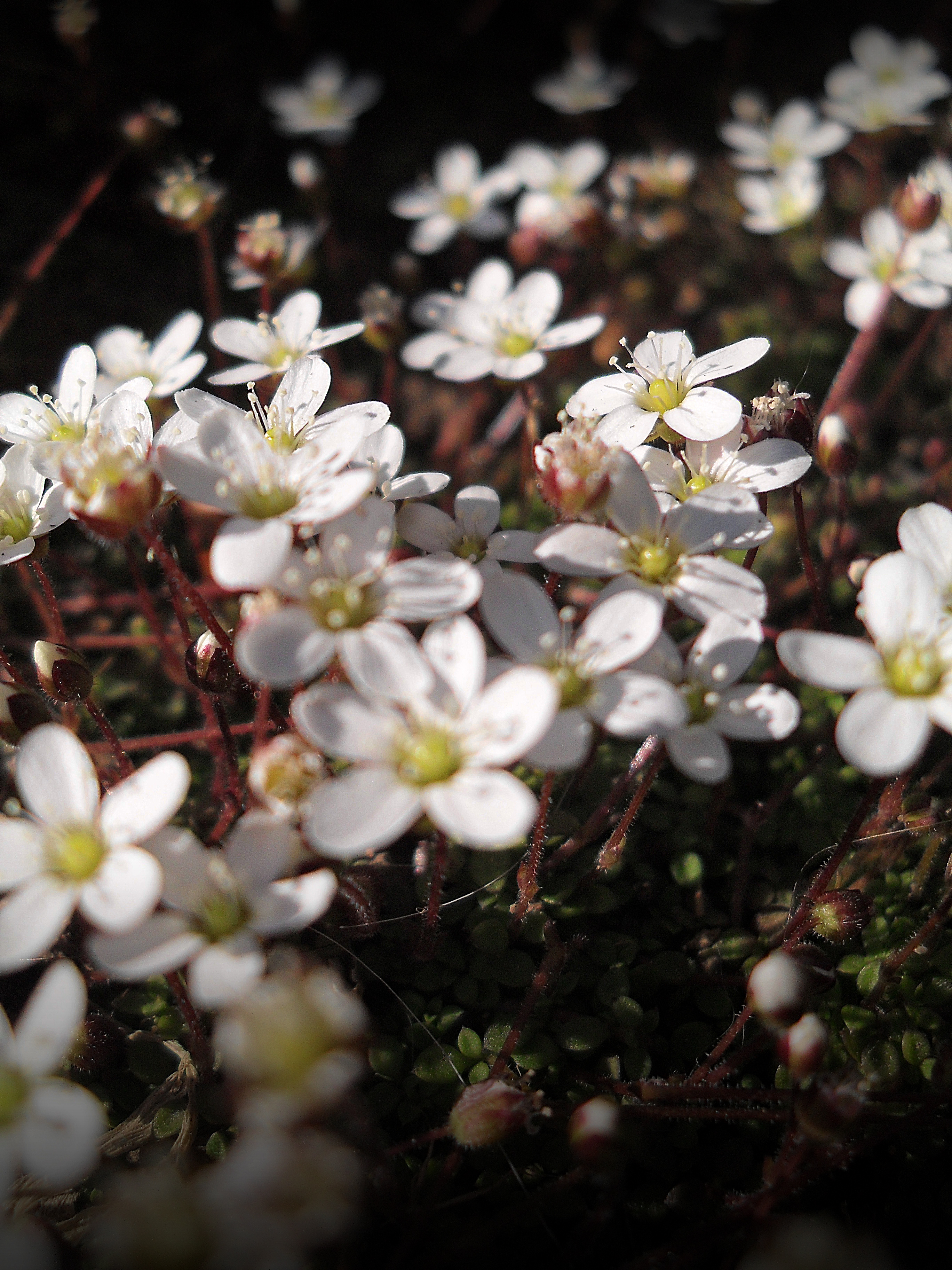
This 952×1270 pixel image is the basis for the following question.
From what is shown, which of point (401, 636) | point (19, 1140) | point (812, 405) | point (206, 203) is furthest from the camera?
point (812, 405)

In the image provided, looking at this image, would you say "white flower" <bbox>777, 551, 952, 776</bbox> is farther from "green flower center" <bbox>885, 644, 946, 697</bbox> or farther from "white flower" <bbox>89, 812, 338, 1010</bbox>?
"white flower" <bbox>89, 812, 338, 1010</bbox>

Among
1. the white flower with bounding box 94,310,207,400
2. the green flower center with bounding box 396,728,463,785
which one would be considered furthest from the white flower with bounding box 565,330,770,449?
the white flower with bounding box 94,310,207,400

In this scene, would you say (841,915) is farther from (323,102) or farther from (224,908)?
(323,102)

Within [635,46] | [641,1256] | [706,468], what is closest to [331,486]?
[706,468]

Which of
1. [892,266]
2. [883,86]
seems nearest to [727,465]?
[892,266]

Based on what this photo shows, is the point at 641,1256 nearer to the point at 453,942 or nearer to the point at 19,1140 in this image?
the point at 453,942

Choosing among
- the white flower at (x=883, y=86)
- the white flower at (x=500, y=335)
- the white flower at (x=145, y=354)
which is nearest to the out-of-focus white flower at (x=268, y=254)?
the white flower at (x=145, y=354)

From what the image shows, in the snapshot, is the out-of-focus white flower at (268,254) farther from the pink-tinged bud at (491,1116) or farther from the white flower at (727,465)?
the pink-tinged bud at (491,1116)
